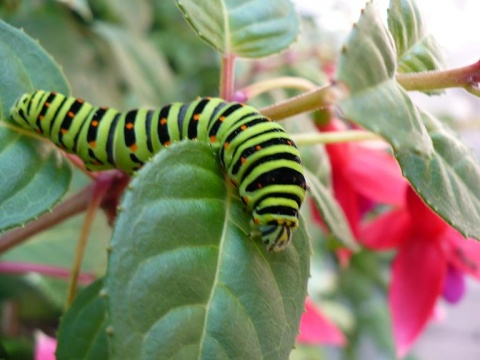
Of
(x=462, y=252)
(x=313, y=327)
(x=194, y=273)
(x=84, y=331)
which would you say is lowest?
(x=313, y=327)

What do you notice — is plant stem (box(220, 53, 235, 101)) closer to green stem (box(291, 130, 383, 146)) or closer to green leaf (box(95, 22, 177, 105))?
green stem (box(291, 130, 383, 146))

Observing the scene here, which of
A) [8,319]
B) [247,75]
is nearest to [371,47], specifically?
[8,319]

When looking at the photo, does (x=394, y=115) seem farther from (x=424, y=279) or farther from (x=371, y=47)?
(x=424, y=279)

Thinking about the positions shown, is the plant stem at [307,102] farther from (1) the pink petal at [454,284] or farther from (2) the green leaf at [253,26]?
(1) the pink petal at [454,284]

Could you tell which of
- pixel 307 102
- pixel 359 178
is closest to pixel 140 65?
pixel 359 178

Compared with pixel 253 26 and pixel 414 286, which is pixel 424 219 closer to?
pixel 414 286

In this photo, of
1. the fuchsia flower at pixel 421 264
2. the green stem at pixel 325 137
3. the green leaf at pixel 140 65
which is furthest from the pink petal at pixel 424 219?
the green leaf at pixel 140 65
